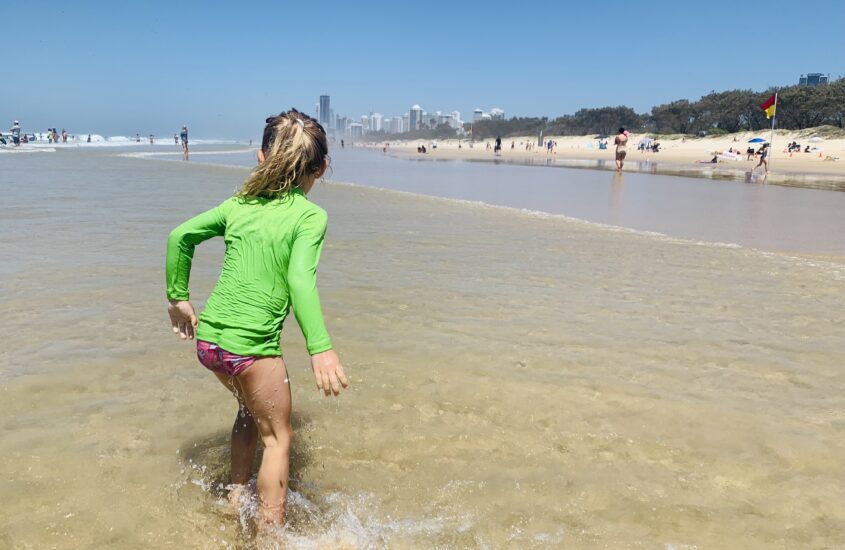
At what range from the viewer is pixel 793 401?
11.9 feet

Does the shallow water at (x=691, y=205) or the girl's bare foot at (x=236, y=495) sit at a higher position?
the shallow water at (x=691, y=205)

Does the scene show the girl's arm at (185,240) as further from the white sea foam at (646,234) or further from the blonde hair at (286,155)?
the white sea foam at (646,234)

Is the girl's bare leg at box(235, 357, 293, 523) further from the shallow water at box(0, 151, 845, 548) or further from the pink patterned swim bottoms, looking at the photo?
the shallow water at box(0, 151, 845, 548)

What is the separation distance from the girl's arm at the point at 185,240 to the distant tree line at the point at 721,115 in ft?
195

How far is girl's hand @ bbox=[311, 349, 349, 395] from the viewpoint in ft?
6.75

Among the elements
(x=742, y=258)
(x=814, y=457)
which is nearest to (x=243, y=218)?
(x=814, y=457)

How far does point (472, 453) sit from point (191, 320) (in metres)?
1.67

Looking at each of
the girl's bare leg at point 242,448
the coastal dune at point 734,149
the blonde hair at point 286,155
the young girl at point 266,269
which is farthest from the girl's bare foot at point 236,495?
the coastal dune at point 734,149

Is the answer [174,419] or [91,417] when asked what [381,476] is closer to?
[174,419]

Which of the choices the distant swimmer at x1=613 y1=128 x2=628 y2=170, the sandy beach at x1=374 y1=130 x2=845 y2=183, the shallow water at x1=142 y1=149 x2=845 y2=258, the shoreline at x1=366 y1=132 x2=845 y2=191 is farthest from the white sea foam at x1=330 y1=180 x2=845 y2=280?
the sandy beach at x1=374 y1=130 x2=845 y2=183

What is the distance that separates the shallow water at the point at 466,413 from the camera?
2502 mm

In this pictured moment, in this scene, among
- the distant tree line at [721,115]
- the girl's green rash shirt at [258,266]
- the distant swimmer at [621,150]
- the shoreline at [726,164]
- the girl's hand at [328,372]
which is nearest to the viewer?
the girl's hand at [328,372]

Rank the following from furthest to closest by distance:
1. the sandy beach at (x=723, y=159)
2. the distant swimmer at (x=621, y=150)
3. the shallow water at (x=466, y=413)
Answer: the sandy beach at (x=723, y=159)
the distant swimmer at (x=621, y=150)
the shallow water at (x=466, y=413)

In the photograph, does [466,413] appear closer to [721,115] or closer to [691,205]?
[691,205]
